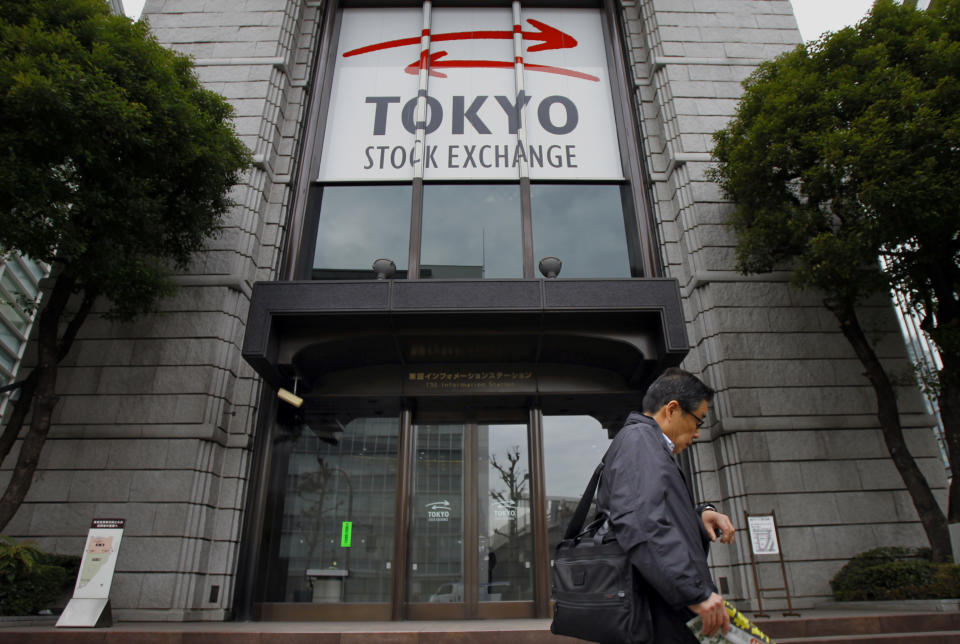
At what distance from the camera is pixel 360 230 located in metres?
12.1

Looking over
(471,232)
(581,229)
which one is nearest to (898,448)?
(581,229)

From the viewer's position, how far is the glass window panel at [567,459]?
1011cm

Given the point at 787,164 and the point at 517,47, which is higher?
the point at 517,47

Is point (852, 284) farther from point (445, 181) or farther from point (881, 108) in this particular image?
point (445, 181)

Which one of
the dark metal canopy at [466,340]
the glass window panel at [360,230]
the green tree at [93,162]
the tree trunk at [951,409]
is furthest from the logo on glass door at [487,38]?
the tree trunk at [951,409]

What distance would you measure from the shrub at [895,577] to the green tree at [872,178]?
21.9 inches

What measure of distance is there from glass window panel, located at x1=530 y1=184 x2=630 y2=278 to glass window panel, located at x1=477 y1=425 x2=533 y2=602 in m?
3.53

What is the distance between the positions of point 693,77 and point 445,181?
6.17 meters

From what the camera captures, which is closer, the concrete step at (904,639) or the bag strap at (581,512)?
the bag strap at (581,512)

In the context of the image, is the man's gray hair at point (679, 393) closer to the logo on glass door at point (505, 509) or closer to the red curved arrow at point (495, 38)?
the logo on glass door at point (505, 509)

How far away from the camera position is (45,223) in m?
7.85

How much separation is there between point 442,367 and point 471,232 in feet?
10.2

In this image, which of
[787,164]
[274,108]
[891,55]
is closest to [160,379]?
[274,108]

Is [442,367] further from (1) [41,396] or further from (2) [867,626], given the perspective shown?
(2) [867,626]
